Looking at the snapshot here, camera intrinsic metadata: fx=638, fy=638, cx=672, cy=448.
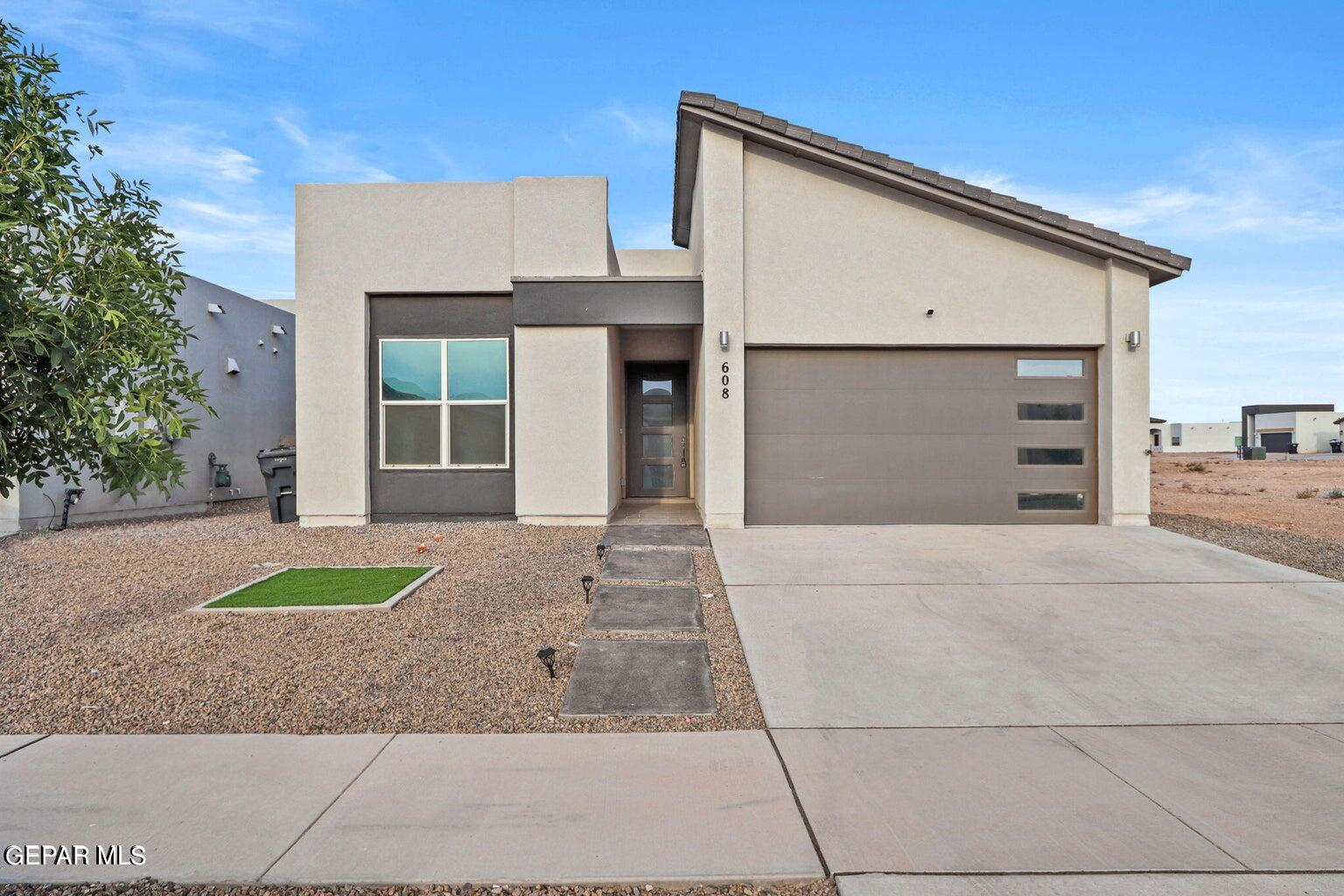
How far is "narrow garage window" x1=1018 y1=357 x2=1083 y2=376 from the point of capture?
924 centimetres

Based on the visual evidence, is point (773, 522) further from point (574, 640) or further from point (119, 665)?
point (119, 665)

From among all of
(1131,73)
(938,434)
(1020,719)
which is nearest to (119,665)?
(1020,719)

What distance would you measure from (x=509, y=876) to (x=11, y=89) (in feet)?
10.9

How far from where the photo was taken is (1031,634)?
494 centimetres

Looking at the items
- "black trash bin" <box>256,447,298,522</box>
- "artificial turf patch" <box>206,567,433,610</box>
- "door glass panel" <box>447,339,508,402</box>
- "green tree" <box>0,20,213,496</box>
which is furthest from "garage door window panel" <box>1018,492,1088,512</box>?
"black trash bin" <box>256,447,298,522</box>

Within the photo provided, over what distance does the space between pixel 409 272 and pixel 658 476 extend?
5576 millimetres

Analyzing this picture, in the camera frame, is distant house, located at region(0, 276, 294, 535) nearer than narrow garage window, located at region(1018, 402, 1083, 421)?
No

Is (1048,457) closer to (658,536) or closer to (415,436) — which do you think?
(658,536)

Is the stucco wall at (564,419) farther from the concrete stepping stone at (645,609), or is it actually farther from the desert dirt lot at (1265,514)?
the desert dirt lot at (1265,514)

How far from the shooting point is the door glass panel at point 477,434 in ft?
31.4

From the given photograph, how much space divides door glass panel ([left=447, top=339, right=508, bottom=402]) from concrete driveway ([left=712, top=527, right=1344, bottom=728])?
4237 mm

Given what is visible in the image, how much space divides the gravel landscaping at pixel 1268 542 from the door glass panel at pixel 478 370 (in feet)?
32.1

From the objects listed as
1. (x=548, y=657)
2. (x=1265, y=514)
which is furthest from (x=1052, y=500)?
(x=548, y=657)

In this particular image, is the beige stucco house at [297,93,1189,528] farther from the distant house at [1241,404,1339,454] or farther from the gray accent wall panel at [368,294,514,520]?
the distant house at [1241,404,1339,454]
